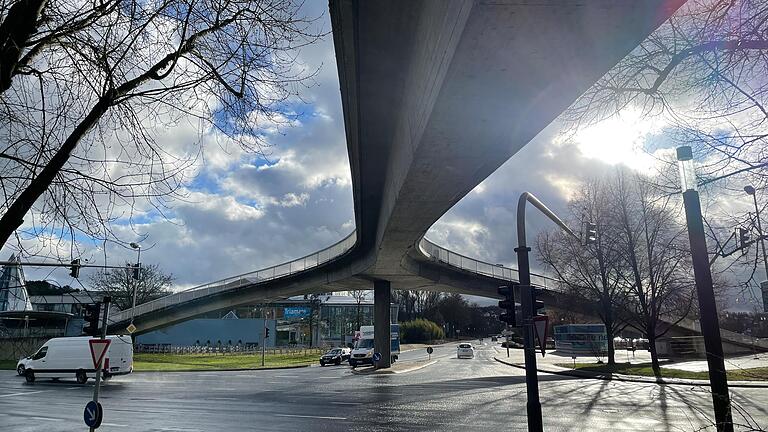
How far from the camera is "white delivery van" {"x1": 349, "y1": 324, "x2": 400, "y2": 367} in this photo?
41.1m

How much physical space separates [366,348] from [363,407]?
27470 millimetres

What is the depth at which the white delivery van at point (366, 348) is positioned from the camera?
41.1 m

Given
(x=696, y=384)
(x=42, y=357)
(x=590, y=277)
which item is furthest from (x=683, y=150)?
(x=42, y=357)

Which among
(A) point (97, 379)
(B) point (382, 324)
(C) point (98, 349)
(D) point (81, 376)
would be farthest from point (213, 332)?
(A) point (97, 379)

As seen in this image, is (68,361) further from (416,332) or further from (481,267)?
(416,332)

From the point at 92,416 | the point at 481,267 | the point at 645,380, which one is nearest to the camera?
the point at 92,416

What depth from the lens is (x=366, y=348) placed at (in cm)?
4394

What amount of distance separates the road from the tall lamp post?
4.02m

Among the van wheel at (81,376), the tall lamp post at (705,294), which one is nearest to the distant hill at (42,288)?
the tall lamp post at (705,294)

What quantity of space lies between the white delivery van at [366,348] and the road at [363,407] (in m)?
15.1

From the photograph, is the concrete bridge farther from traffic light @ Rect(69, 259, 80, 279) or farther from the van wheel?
the van wheel

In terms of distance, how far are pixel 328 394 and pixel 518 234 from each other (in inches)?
495

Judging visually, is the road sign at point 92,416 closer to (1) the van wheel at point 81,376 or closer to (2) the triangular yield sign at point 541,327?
(2) the triangular yield sign at point 541,327

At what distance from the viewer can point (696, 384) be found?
24.5m
